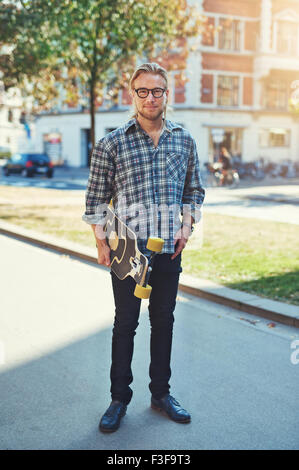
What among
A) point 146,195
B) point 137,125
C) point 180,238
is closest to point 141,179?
point 146,195

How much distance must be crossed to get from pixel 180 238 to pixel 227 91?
37.5 metres

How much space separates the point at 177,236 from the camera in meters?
3.44

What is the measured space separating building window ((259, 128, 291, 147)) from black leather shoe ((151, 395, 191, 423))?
38076mm

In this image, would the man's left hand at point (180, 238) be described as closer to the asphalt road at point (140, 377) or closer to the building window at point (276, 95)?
the asphalt road at point (140, 377)

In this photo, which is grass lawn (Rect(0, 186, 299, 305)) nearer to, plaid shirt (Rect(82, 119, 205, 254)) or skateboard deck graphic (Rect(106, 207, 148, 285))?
plaid shirt (Rect(82, 119, 205, 254))

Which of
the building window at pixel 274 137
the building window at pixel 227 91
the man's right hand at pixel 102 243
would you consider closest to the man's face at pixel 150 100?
the man's right hand at pixel 102 243

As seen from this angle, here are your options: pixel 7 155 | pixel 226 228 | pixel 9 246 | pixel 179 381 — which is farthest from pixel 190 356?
pixel 7 155

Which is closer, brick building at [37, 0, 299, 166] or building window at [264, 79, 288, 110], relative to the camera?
brick building at [37, 0, 299, 166]

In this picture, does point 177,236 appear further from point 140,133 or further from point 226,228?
point 226,228

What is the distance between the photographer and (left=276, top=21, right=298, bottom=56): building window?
39281 mm

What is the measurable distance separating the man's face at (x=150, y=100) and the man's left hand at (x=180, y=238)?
648 mm

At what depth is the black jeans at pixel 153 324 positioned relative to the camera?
3.39m

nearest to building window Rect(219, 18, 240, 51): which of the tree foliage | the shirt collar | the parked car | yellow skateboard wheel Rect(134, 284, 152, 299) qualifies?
the parked car

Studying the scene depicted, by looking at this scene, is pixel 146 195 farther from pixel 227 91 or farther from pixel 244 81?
pixel 244 81
